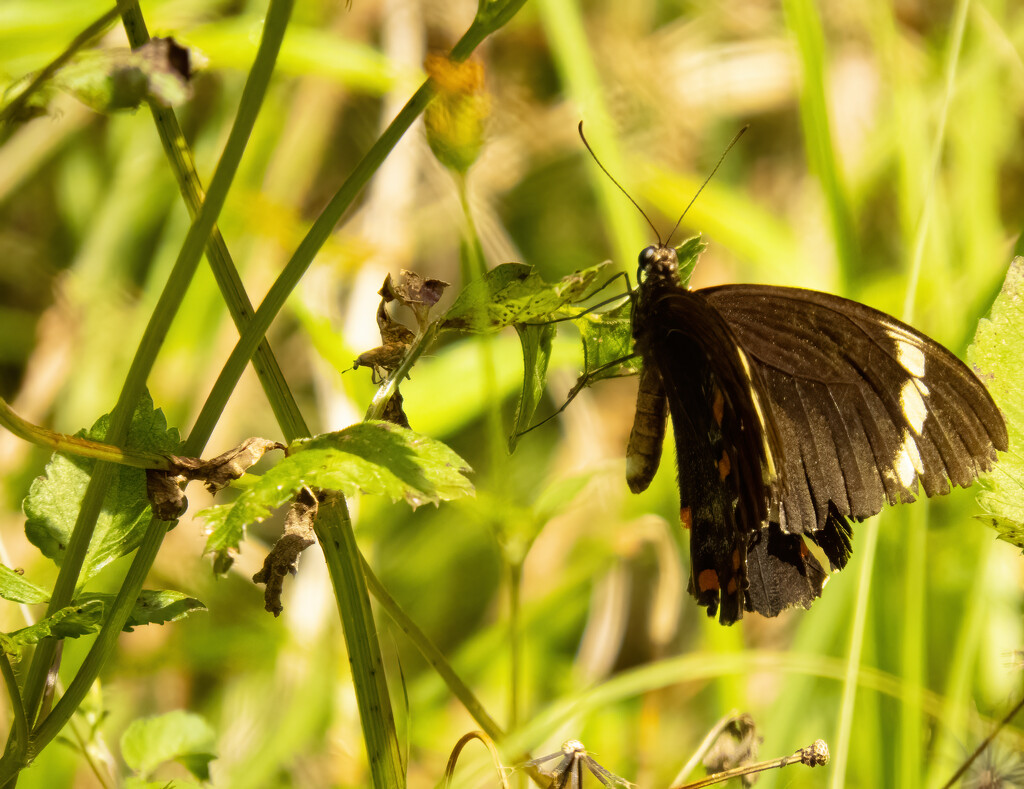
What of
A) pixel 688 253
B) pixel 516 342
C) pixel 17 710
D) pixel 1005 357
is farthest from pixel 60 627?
pixel 516 342

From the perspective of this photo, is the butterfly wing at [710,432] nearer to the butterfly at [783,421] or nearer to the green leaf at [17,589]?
the butterfly at [783,421]

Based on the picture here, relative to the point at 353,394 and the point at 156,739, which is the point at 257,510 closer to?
the point at 156,739

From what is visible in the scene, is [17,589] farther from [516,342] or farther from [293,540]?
[516,342]

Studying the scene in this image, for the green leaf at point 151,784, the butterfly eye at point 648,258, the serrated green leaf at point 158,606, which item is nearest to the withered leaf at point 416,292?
the serrated green leaf at point 158,606

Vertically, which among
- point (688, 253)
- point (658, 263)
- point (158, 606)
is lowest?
point (158, 606)

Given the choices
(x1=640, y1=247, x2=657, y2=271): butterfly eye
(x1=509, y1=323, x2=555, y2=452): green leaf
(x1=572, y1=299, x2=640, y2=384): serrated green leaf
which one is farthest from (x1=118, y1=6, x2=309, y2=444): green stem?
(x1=640, y1=247, x2=657, y2=271): butterfly eye

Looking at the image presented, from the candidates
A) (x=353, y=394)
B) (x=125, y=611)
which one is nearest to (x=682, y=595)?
(x=353, y=394)
